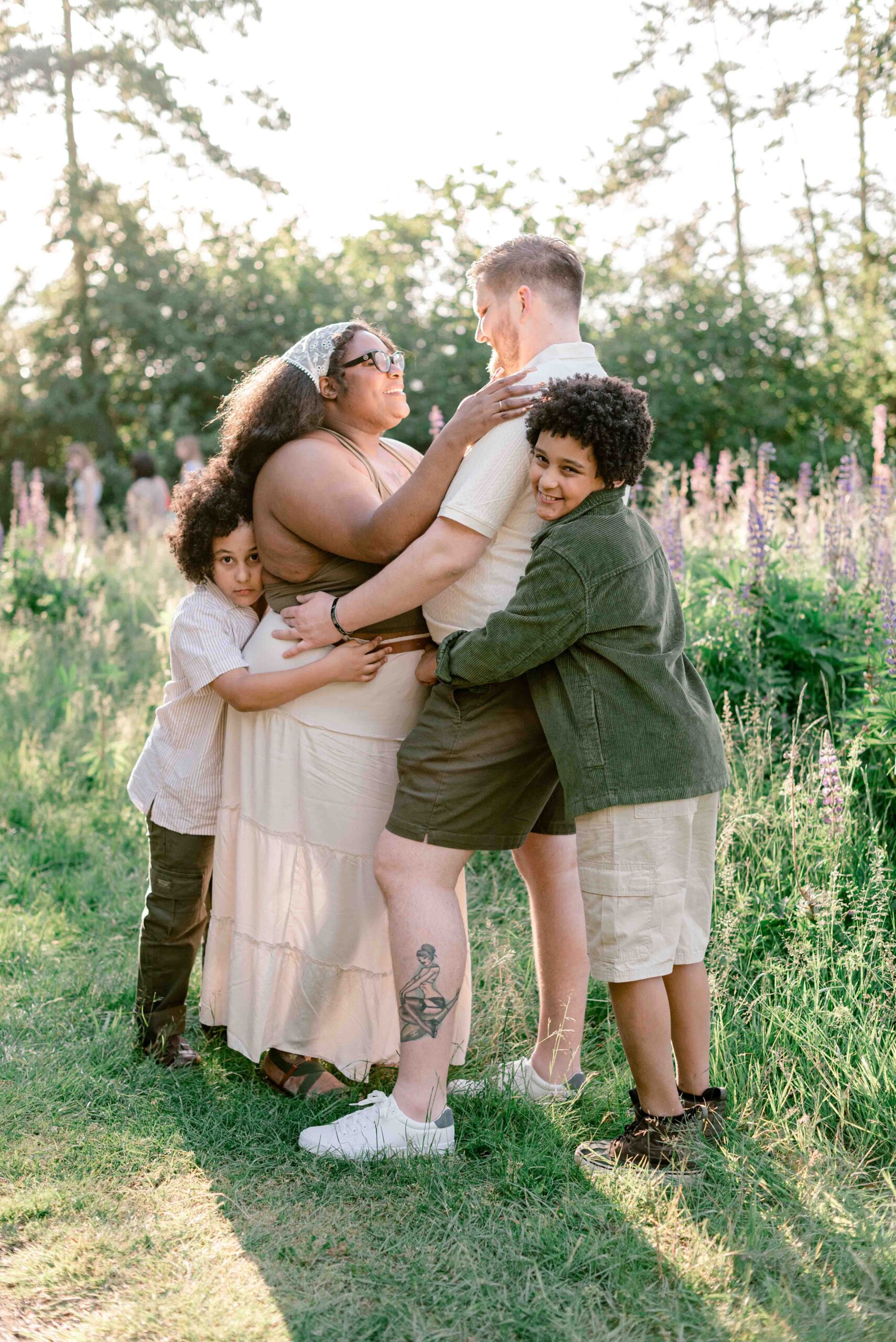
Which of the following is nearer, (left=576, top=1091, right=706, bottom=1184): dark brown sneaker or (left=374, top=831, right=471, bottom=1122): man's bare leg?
(left=576, top=1091, right=706, bottom=1184): dark brown sneaker

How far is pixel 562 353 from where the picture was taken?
2875mm

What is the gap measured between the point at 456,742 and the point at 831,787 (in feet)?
5.12

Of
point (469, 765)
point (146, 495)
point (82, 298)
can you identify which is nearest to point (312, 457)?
point (469, 765)

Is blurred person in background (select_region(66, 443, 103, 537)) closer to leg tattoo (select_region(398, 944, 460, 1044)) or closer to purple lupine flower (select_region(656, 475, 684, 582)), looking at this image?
purple lupine flower (select_region(656, 475, 684, 582))

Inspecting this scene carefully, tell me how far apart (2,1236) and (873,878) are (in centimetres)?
265

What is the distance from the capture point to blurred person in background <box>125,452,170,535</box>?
12.4 m

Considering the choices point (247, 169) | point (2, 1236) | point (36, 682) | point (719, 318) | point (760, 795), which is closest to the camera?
point (2, 1236)

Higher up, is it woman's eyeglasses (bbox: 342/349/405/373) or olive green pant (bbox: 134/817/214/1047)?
woman's eyeglasses (bbox: 342/349/405/373)

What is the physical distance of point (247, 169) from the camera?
19.6 metres

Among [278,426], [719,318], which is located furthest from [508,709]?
[719,318]

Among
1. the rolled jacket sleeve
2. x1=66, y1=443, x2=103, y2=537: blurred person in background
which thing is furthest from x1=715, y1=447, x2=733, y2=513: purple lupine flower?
x1=66, y1=443, x2=103, y2=537: blurred person in background

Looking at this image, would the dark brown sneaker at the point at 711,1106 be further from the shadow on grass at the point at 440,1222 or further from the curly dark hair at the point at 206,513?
the curly dark hair at the point at 206,513

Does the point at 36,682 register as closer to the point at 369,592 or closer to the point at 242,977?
the point at 242,977

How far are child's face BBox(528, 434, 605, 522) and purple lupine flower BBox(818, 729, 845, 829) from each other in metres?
1.61
